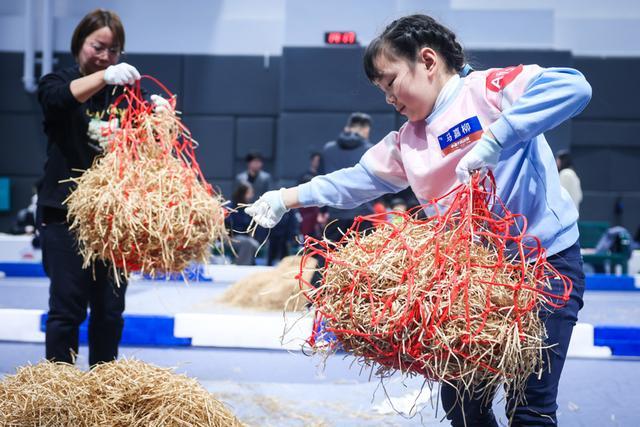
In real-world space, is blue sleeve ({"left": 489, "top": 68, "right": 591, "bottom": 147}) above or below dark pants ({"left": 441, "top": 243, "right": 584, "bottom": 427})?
above

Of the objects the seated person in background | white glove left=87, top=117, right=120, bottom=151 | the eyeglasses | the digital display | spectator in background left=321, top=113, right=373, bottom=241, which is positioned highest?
the digital display

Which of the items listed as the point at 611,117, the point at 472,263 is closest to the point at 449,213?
the point at 472,263

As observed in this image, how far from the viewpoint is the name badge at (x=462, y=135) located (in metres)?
1.63

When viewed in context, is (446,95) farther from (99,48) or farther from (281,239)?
(281,239)

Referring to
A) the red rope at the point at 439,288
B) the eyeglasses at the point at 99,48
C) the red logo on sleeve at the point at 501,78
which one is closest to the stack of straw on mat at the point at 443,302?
the red rope at the point at 439,288

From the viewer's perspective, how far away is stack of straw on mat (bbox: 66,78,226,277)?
2260 millimetres

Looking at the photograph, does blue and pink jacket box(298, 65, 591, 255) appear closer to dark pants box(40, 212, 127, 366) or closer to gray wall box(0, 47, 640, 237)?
dark pants box(40, 212, 127, 366)

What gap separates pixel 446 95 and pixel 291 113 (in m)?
8.05

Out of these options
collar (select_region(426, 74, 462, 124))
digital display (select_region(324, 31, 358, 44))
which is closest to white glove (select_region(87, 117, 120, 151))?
collar (select_region(426, 74, 462, 124))

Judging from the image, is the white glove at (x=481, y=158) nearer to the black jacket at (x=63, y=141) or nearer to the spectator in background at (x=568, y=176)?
the black jacket at (x=63, y=141)

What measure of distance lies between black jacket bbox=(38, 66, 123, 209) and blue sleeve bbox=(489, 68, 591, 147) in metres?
1.38

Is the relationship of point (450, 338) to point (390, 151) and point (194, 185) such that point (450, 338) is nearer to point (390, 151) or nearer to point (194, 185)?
point (390, 151)

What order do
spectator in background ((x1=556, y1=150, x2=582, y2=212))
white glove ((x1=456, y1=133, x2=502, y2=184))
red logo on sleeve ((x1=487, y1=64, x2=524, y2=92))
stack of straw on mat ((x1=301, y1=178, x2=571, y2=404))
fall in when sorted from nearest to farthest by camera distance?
stack of straw on mat ((x1=301, y1=178, x2=571, y2=404)), white glove ((x1=456, y1=133, x2=502, y2=184)), red logo on sleeve ((x1=487, y1=64, x2=524, y2=92)), spectator in background ((x1=556, y1=150, x2=582, y2=212))

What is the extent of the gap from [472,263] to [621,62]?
30.0 feet
